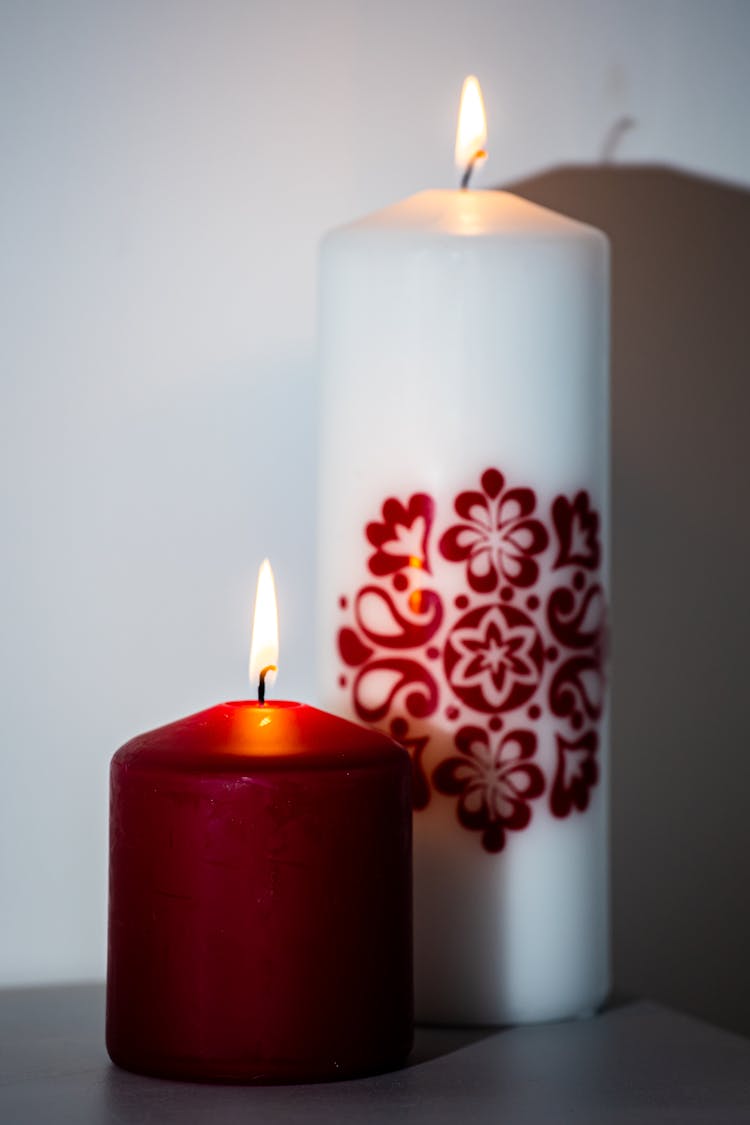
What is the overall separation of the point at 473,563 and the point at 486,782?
89mm

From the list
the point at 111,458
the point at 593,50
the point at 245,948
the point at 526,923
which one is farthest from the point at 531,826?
the point at 593,50

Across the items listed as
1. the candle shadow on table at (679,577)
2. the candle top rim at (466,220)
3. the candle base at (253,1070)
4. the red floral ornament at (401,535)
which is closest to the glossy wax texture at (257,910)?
the candle base at (253,1070)

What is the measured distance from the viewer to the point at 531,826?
63 cm

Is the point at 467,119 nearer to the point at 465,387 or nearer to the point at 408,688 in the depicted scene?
the point at 465,387

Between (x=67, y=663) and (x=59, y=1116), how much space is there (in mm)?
276

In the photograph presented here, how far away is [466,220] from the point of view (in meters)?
0.63

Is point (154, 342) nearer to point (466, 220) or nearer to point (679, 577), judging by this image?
point (466, 220)

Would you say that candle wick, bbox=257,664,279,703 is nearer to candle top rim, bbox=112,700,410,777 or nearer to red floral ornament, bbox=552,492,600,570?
candle top rim, bbox=112,700,410,777

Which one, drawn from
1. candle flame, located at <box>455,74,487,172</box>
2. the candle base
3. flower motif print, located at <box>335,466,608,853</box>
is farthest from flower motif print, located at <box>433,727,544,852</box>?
candle flame, located at <box>455,74,487,172</box>

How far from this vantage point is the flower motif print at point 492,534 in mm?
627

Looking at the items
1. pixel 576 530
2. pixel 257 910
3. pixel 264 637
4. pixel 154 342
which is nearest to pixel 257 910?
Result: pixel 257 910

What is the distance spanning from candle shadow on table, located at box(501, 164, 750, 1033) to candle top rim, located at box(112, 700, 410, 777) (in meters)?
0.31

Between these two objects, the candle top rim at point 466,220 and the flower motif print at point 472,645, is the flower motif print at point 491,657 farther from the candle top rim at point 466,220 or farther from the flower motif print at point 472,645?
the candle top rim at point 466,220

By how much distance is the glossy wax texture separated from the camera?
517 mm
